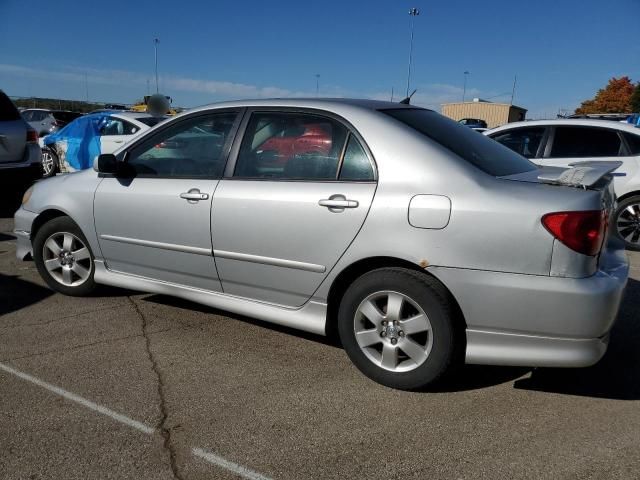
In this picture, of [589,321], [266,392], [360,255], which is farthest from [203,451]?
[589,321]

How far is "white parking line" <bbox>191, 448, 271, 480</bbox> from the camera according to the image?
2299 millimetres

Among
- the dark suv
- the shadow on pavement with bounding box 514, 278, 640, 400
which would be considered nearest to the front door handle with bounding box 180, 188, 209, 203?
the shadow on pavement with bounding box 514, 278, 640, 400

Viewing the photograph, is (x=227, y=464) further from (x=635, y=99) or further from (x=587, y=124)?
(x=635, y=99)

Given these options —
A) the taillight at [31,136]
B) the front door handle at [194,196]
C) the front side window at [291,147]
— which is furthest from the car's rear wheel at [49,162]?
the front side window at [291,147]

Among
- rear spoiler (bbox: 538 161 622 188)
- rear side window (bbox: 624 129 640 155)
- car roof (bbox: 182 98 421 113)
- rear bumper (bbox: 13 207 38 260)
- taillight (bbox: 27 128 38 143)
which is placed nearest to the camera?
rear spoiler (bbox: 538 161 622 188)

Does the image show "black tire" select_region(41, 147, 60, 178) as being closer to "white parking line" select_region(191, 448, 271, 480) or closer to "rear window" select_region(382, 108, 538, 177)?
"rear window" select_region(382, 108, 538, 177)

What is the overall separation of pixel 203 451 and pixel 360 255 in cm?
125

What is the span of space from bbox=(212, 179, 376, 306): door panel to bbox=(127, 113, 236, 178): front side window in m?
0.26

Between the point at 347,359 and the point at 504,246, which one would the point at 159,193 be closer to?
the point at 347,359

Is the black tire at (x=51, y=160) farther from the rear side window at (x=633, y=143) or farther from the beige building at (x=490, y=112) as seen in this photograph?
the beige building at (x=490, y=112)

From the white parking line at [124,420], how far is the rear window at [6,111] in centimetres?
584

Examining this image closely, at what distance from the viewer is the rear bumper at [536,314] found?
260 centimetres

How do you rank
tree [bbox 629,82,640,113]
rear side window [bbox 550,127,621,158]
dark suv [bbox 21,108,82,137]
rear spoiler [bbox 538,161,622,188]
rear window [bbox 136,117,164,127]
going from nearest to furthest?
rear spoiler [bbox 538,161,622,188] < rear side window [bbox 550,127,621,158] < rear window [bbox 136,117,164,127] < dark suv [bbox 21,108,82,137] < tree [bbox 629,82,640,113]

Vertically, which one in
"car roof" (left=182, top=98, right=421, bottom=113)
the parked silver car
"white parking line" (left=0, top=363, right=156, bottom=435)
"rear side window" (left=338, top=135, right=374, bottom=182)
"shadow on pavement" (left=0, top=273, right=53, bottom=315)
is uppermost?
"car roof" (left=182, top=98, right=421, bottom=113)
